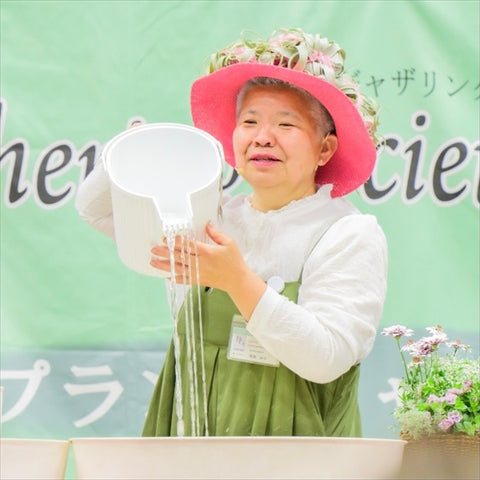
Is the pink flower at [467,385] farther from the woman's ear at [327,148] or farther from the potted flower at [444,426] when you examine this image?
the woman's ear at [327,148]

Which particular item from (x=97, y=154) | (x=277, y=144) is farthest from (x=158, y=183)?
(x=97, y=154)

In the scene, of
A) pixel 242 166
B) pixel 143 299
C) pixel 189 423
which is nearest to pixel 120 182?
pixel 242 166

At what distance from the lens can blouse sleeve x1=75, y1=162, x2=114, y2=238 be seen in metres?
1.74

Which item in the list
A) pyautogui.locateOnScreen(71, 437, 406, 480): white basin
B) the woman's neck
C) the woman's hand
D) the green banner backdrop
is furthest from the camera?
the green banner backdrop

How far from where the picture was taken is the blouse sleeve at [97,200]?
5.72 feet

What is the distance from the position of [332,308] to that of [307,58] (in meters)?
0.41

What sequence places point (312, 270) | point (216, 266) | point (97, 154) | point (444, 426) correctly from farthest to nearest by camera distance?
1. point (97, 154)
2. point (312, 270)
3. point (216, 266)
4. point (444, 426)

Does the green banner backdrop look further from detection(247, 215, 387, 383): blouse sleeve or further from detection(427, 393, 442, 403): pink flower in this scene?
detection(427, 393, 442, 403): pink flower

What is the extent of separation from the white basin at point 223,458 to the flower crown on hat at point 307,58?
2.41 ft

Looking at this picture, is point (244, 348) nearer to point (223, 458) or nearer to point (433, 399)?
point (433, 399)

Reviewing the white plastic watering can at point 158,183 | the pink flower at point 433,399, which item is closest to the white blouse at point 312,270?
the white plastic watering can at point 158,183

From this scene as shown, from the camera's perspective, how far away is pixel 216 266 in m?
1.54

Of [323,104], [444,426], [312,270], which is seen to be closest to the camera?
[444,426]

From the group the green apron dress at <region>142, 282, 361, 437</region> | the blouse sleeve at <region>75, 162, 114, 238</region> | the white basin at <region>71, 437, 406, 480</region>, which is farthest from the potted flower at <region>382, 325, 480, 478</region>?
the blouse sleeve at <region>75, 162, 114, 238</region>
